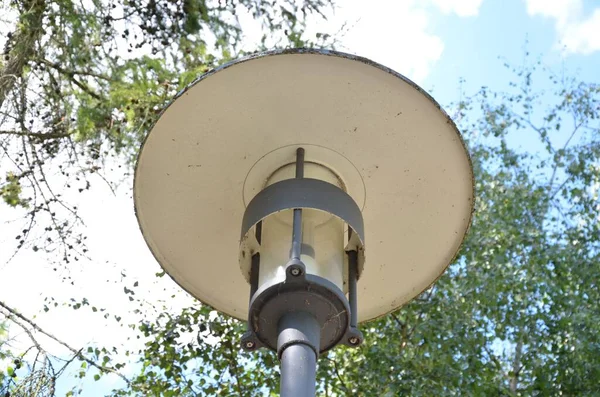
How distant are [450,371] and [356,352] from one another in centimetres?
81

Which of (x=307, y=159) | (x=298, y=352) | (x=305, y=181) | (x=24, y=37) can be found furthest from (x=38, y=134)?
(x=298, y=352)

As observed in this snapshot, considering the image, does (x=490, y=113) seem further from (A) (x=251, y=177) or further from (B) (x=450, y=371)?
(A) (x=251, y=177)

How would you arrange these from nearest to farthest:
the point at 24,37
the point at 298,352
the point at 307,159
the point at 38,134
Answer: the point at 298,352 < the point at 307,159 < the point at 24,37 < the point at 38,134

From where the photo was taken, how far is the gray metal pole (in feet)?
6.14

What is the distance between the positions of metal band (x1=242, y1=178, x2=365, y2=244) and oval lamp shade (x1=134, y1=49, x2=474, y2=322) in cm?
22

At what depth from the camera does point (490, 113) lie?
10.3 metres

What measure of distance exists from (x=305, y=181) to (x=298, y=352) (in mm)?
565

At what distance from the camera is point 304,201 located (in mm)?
2266

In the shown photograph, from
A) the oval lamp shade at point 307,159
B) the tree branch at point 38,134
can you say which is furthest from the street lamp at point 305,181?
the tree branch at point 38,134

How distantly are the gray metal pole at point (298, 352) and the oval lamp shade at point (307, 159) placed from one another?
641mm

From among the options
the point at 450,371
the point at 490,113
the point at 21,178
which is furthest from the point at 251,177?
the point at 490,113

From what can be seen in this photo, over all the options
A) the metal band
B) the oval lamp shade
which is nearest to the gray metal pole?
the metal band

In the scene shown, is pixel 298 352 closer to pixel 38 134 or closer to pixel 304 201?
pixel 304 201

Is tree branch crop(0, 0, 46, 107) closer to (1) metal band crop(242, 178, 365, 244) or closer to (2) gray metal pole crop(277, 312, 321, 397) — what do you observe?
(1) metal band crop(242, 178, 365, 244)
